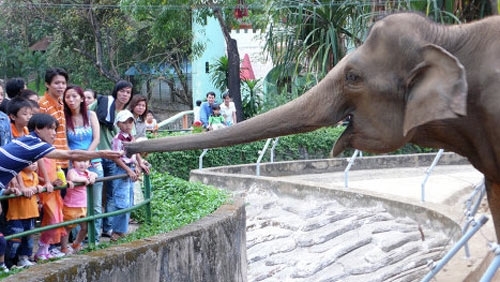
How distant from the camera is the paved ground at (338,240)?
32.3 ft

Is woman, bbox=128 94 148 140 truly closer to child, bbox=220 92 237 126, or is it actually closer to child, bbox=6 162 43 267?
child, bbox=6 162 43 267

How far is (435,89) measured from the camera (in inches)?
146

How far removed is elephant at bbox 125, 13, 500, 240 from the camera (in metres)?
3.83

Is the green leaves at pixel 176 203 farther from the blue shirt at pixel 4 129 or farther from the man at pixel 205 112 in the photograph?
the man at pixel 205 112

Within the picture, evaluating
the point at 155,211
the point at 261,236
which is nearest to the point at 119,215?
the point at 155,211

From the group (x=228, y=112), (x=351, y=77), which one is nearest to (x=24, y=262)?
(x=351, y=77)

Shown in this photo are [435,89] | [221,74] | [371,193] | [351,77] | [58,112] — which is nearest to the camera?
[435,89]

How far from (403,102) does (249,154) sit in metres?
14.6

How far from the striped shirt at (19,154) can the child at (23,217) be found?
0.95 feet

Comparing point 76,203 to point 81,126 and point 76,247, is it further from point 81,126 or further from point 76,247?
point 81,126

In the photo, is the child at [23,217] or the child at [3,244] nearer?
the child at [3,244]

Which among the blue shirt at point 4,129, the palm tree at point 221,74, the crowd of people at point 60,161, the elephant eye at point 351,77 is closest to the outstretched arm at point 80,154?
the crowd of people at point 60,161

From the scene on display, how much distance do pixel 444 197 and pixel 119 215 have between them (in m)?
7.54

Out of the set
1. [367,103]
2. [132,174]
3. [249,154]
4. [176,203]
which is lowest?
[249,154]
